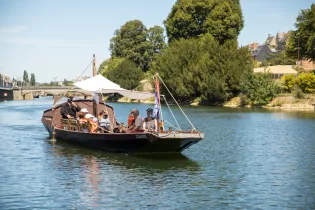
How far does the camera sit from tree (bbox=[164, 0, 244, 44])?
354 feet

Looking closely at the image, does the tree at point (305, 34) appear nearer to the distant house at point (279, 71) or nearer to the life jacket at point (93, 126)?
the distant house at point (279, 71)

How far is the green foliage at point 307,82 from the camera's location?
80.3 metres

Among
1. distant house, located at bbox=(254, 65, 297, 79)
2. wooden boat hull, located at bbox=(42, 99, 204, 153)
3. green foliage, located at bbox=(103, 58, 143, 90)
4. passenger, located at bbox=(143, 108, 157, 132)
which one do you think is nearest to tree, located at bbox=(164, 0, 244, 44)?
distant house, located at bbox=(254, 65, 297, 79)

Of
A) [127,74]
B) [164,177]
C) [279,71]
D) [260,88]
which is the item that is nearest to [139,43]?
[127,74]

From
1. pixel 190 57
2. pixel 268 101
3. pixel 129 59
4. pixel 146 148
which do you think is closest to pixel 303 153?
pixel 146 148

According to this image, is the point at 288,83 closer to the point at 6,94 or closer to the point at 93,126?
the point at 93,126

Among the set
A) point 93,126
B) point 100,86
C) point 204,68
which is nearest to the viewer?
point 93,126

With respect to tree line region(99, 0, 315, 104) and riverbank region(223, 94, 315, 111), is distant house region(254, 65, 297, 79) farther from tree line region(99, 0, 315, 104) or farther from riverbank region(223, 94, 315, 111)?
riverbank region(223, 94, 315, 111)

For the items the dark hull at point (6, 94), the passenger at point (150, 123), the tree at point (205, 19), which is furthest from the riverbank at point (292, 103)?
the dark hull at point (6, 94)

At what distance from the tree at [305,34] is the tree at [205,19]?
11.8m

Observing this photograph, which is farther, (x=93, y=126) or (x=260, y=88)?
(x=260, y=88)

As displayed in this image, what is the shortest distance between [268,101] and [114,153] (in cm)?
5751

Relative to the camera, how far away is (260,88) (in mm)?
83062

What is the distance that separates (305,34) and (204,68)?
1964 centimetres
